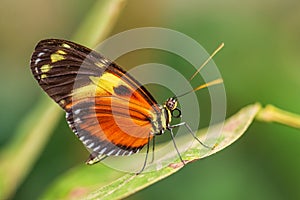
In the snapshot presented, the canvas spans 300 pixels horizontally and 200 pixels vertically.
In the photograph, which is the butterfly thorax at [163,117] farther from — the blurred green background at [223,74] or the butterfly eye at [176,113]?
the blurred green background at [223,74]

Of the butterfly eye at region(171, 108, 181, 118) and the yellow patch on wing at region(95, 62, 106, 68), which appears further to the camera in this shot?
the butterfly eye at region(171, 108, 181, 118)

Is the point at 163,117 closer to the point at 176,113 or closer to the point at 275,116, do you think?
the point at 176,113

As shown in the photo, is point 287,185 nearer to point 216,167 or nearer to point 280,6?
point 216,167

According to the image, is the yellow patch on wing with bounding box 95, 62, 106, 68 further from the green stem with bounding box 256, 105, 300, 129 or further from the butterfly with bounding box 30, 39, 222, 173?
the green stem with bounding box 256, 105, 300, 129

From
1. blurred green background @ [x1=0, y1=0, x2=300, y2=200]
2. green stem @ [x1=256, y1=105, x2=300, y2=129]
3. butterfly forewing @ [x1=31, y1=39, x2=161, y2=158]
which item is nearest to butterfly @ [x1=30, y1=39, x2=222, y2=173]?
butterfly forewing @ [x1=31, y1=39, x2=161, y2=158]

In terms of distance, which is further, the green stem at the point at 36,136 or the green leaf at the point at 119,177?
the green stem at the point at 36,136

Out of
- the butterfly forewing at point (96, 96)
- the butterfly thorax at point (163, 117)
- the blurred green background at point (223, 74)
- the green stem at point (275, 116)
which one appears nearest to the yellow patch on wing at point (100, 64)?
the butterfly forewing at point (96, 96)

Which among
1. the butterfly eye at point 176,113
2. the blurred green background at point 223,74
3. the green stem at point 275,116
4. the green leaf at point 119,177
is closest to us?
the green leaf at point 119,177
